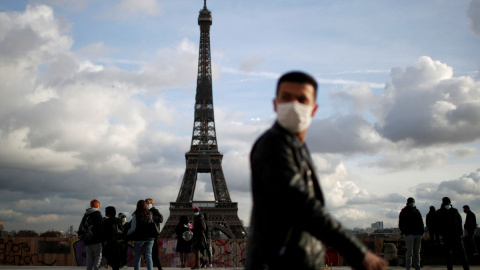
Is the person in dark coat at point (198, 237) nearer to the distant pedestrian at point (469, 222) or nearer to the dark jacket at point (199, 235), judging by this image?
the dark jacket at point (199, 235)

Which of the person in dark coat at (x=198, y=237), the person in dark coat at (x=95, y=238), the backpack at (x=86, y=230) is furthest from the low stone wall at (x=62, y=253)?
the backpack at (x=86, y=230)

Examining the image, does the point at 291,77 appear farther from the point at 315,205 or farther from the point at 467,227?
the point at 467,227

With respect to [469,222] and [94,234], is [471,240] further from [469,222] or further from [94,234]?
[94,234]

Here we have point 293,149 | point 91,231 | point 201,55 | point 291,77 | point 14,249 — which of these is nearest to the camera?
point 293,149

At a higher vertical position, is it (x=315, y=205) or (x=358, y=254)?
(x=315, y=205)

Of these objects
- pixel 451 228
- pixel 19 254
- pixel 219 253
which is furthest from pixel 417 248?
pixel 19 254

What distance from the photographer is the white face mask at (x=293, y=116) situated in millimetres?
2570

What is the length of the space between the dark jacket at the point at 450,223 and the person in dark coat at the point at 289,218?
1075cm

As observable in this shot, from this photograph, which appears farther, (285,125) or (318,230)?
(285,125)

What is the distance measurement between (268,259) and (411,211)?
10.2m

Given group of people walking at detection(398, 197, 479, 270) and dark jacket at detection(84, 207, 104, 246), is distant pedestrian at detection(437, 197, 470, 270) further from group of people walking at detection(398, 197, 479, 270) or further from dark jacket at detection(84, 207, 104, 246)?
dark jacket at detection(84, 207, 104, 246)

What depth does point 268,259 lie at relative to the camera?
234cm

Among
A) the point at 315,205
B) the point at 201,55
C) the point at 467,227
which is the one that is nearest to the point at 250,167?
the point at 315,205

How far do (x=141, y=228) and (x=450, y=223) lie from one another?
742 centimetres
